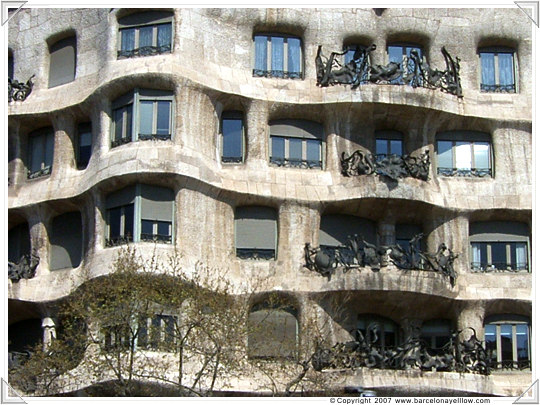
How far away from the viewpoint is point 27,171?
53.3 m

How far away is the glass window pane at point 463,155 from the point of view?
53.3m

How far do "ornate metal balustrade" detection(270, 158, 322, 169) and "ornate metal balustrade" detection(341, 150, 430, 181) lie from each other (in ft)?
2.96

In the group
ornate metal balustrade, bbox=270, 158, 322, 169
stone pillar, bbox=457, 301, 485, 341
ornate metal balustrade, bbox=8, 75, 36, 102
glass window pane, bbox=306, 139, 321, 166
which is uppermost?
ornate metal balustrade, bbox=8, 75, 36, 102

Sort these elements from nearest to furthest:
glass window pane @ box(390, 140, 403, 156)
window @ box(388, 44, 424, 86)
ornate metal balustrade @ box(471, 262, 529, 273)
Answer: ornate metal balustrade @ box(471, 262, 529, 273)
glass window pane @ box(390, 140, 403, 156)
window @ box(388, 44, 424, 86)

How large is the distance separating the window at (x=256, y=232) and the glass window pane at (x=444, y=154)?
600cm

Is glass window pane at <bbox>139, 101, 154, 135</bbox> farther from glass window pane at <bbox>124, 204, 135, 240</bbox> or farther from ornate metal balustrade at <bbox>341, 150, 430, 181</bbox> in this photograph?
ornate metal balustrade at <bbox>341, 150, 430, 181</bbox>

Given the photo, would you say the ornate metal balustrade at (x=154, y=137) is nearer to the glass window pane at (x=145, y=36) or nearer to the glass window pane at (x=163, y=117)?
the glass window pane at (x=163, y=117)

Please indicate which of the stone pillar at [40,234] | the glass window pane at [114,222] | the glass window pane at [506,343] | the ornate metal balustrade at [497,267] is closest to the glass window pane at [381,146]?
the ornate metal balustrade at [497,267]

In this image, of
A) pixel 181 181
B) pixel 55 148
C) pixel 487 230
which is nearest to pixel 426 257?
pixel 487 230

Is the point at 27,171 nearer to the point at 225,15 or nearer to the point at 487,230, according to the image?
the point at 225,15

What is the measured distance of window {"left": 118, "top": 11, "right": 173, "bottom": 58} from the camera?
51.3 m

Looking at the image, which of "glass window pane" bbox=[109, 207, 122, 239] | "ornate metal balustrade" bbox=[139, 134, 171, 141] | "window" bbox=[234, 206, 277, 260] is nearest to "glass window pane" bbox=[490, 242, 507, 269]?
"window" bbox=[234, 206, 277, 260]

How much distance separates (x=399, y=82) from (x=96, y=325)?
12770mm

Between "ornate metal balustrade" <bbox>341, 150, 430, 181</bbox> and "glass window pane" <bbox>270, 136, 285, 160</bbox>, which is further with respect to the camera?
"glass window pane" <bbox>270, 136, 285, 160</bbox>
